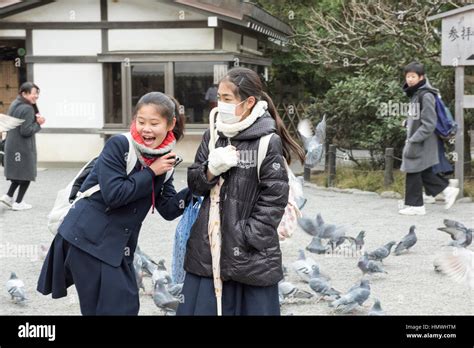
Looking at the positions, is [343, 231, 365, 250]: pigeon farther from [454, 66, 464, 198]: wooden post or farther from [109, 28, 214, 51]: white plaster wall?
[109, 28, 214, 51]: white plaster wall

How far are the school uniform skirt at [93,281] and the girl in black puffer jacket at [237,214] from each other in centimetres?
30

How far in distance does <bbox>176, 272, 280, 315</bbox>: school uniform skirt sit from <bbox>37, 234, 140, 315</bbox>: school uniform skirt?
326 millimetres

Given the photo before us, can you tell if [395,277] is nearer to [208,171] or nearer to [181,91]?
[208,171]

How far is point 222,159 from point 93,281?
2.98 ft

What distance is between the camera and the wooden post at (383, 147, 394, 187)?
11.7 meters

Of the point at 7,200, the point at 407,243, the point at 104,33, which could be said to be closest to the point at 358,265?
the point at 407,243

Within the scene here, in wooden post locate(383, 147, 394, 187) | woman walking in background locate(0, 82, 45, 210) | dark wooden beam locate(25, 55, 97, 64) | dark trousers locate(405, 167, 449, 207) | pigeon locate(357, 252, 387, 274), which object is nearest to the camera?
pigeon locate(357, 252, 387, 274)

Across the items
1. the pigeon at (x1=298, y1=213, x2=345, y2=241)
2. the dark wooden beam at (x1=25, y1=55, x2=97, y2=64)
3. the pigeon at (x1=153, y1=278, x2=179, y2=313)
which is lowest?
the pigeon at (x1=153, y1=278, x2=179, y2=313)

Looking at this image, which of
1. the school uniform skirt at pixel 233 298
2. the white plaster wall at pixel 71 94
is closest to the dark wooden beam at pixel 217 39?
the white plaster wall at pixel 71 94

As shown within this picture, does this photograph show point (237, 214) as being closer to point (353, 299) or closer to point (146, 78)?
point (353, 299)

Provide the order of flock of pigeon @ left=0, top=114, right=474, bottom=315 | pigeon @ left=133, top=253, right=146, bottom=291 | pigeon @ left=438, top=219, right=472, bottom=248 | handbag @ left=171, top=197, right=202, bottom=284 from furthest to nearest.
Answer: pigeon @ left=438, top=219, right=472, bottom=248, pigeon @ left=133, top=253, right=146, bottom=291, flock of pigeon @ left=0, top=114, right=474, bottom=315, handbag @ left=171, top=197, right=202, bottom=284

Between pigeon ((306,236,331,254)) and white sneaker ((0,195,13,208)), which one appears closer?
pigeon ((306,236,331,254))

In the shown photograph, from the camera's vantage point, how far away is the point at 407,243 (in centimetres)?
720

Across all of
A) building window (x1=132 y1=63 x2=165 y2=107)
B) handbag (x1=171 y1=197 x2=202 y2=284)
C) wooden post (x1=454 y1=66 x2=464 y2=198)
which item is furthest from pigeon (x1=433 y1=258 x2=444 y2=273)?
building window (x1=132 y1=63 x2=165 y2=107)
